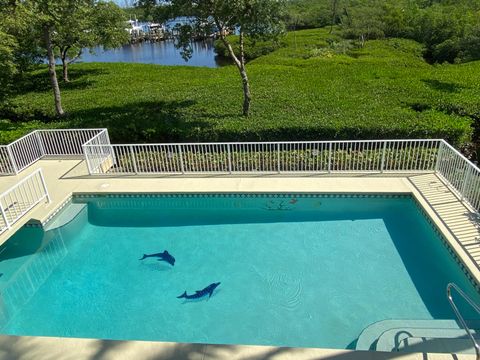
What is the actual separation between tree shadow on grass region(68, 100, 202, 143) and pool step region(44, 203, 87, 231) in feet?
10.5

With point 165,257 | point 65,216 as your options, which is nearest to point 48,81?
point 65,216

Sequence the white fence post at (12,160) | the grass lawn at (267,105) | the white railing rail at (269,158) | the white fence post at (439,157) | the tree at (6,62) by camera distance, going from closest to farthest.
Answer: the white fence post at (439,157) < the white railing rail at (269,158) < the white fence post at (12,160) < the grass lawn at (267,105) < the tree at (6,62)

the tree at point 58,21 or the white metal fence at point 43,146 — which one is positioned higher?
the tree at point 58,21

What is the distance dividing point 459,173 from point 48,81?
2212 centimetres

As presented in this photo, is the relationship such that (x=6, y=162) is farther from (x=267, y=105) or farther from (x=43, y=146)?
(x=267, y=105)

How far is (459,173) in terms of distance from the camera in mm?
9133

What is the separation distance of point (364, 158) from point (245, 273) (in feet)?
15.9

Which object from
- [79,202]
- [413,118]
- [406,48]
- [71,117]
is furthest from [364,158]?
[406,48]

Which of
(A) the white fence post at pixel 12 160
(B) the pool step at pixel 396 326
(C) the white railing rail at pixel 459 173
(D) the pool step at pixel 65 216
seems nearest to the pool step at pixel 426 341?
(B) the pool step at pixel 396 326

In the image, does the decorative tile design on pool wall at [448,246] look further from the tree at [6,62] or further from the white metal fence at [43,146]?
the tree at [6,62]

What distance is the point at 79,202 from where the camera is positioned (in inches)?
413

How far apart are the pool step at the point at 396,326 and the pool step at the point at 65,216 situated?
712 cm

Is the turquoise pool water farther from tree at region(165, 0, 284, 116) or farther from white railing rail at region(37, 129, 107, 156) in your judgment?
tree at region(165, 0, 284, 116)

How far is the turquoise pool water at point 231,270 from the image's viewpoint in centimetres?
678
